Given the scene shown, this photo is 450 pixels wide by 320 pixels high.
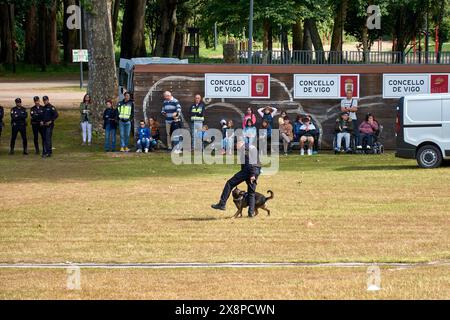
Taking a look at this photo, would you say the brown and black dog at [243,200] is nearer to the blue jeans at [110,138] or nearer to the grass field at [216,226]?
the grass field at [216,226]

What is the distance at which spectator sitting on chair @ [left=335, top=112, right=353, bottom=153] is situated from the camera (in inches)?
1348

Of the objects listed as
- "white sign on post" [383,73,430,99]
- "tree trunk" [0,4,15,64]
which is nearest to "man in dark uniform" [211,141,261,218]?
"white sign on post" [383,73,430,99]

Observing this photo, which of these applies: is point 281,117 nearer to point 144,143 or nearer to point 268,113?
point 268,113

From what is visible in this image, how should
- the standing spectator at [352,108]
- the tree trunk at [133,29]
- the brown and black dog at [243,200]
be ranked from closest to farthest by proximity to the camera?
the brown and black dog at [243,200], the standing spectator at [352,108], the tree trunk at [133,29]

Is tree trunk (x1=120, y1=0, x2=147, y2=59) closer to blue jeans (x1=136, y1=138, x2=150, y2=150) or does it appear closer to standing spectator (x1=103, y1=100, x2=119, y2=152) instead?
standing spectator (x1=103, y1=100, x2=119, y2=152)

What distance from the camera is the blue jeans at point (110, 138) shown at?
3513 centimetres

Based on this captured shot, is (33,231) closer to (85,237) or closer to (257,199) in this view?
(85,237)

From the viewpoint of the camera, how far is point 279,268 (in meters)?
16.0

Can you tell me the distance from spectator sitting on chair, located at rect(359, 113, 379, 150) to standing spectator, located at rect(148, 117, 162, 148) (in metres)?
6.34

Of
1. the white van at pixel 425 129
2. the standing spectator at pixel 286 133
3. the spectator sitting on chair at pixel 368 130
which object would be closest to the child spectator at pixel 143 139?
the standing spectator at pixel 286 133

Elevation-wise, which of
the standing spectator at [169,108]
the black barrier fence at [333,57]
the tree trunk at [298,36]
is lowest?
the standing spectator at [169,108]

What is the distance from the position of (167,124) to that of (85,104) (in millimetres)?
3364

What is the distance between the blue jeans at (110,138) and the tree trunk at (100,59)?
12.4 ft
